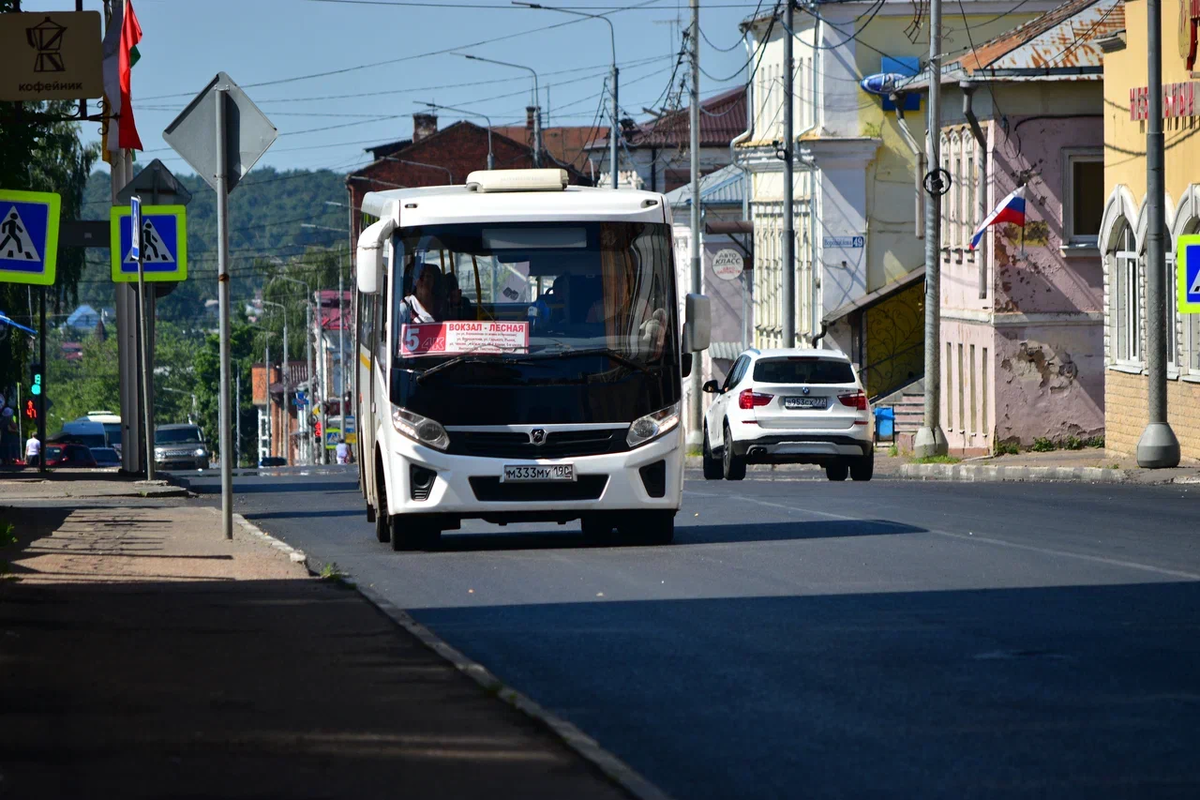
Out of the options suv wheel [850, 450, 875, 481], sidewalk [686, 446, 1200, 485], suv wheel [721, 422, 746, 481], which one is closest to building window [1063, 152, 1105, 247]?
sidewalk [686, 446, 1200, 485]

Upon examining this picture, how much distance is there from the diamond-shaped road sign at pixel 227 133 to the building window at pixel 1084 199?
89.1 feet

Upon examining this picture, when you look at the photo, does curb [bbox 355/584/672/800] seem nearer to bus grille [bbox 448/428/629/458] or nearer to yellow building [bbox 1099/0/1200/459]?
bus grille [bbox 448/428/629/458]

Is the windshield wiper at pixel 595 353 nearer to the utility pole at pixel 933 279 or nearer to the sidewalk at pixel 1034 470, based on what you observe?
the sidewalk at pixel 1034 470

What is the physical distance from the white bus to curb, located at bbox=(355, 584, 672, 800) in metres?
4.35

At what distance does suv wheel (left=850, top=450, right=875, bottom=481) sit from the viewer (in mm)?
29094

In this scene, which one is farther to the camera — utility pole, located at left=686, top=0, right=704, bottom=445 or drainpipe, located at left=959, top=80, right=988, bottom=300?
utility pole, located at left=686, top=0, right=704, bottom=445

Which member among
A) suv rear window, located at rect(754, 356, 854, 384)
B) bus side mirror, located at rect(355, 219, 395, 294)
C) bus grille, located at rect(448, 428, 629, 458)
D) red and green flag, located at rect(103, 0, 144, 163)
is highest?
red and green flag, located at rect(103, 0, 144, 163)

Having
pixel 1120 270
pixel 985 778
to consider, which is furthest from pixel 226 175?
pixel 1120 270

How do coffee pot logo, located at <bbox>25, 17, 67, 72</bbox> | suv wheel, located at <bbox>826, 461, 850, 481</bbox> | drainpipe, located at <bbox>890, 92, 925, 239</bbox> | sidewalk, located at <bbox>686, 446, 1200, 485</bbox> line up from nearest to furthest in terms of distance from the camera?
coffee pot logo, located at <bbox>25, 17, 67, 72</bbox>, sidewalk, located at <bbox>686, 446, 1200, 485</bbox>, suv wheel, located at <bbox>826, 461, 850, 481</bbox>, drainpipe, located at <bbox>890, 92, 925, 239</bbox>

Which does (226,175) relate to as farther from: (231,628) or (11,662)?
(11,662)

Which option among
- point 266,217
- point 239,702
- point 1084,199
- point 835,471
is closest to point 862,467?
point 835,471

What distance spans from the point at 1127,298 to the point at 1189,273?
8.69 metres

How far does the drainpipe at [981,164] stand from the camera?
40750mm

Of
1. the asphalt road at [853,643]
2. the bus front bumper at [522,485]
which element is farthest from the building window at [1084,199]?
the bus front bumper at [522,485]
